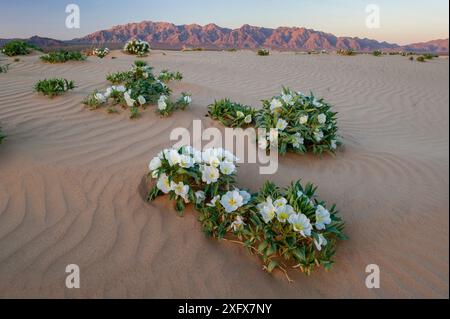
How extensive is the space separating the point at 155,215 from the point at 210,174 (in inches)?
22.5

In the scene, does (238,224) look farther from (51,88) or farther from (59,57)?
(59,57)

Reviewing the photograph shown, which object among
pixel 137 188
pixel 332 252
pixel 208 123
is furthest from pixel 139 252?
pixel 208 123

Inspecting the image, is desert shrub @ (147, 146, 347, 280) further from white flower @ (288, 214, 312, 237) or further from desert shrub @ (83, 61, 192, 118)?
desert shrub @ (83, 61, 192, 118)

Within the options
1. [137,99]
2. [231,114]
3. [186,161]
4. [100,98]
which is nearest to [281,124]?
[231,114]

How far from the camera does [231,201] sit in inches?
101

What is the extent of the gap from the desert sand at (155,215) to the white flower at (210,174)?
1.04 feet

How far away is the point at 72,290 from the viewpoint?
6.73 ft

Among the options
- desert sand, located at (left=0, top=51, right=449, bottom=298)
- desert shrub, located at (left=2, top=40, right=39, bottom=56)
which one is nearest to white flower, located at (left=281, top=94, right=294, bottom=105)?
desert sand, located at (left=0, top=51, right=449, bottom=298)

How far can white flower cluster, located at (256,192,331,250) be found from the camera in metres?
2.29

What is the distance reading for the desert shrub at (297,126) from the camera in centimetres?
398

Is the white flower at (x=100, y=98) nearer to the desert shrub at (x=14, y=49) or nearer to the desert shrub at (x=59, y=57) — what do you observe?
the desert shrub at (x=59, y=57)

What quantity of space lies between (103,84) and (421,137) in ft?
19.4

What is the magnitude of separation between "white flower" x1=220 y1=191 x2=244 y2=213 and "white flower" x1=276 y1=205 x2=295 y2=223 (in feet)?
1.06

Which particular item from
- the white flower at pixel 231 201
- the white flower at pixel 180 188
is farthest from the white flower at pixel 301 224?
the white flower at pixel 180 188
